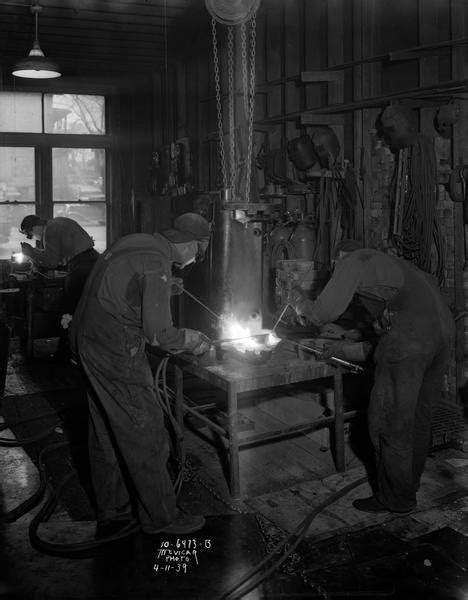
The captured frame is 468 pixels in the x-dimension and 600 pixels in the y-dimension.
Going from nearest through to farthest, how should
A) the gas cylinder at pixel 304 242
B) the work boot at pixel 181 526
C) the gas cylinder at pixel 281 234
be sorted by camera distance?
the work boot at pixel 181 526 < the gas cylinder at pixel 304 242 < the gas cylinder at pixel 281 234

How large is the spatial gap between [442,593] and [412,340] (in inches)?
56.3

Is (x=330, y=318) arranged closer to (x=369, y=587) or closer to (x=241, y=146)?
(x=369, y=587)

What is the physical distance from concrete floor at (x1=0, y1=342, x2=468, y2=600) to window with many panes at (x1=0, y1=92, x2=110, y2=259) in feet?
26.2

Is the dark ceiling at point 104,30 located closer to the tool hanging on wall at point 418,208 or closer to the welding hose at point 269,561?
the tool hanging on wall at point 418,208

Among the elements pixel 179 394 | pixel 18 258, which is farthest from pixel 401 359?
pixel 18 258

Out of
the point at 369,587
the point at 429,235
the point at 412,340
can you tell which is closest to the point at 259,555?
the point at 369,587

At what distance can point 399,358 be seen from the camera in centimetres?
393

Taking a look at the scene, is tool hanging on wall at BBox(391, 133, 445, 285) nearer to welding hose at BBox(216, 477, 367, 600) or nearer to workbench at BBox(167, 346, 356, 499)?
workbench at BBox(167, 346, 356, 499)

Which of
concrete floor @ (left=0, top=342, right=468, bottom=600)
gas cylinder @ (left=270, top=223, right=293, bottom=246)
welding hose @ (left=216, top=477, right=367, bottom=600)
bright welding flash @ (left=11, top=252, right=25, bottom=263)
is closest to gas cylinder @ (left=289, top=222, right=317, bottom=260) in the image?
gas cylinder @ (left=270, top=223, right=293, bottom=246)

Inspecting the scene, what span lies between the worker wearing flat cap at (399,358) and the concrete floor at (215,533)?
23 centimetres

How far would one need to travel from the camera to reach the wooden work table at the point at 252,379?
4.16 metres

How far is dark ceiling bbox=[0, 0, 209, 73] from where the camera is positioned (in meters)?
8.58

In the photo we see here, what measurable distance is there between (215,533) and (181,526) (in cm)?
22

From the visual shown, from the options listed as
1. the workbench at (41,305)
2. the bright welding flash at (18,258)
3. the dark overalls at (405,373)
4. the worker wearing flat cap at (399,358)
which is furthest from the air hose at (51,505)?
the bright welding flash at (18,258)
